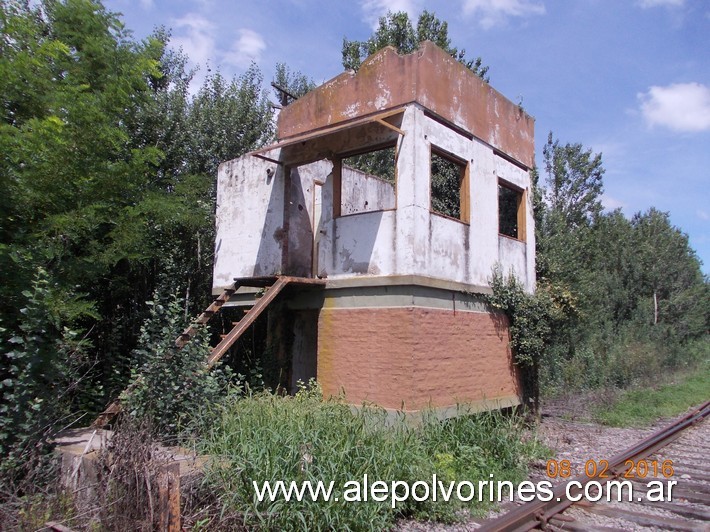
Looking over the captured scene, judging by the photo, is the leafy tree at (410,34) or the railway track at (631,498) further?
the leafy tree at (410,34)

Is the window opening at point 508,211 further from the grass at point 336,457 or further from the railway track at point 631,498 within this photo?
the grass at point 336,457

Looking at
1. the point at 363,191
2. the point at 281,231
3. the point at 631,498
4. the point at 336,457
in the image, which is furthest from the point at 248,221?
the point at 631,498

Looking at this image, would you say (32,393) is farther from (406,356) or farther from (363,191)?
(363,191)

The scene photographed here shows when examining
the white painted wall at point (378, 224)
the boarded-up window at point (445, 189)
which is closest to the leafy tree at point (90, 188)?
the white painted wall at point (378, 224)

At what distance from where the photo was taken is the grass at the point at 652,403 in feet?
42.8

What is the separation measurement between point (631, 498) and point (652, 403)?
10.2 meters

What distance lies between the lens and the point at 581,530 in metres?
5.56

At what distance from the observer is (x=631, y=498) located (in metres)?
6.71

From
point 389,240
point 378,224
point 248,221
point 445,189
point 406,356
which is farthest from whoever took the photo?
point 445,189

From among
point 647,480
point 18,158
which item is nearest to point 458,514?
point 647,480

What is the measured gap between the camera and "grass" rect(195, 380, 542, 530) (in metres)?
5.11

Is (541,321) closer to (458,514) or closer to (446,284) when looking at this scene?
(446,284)

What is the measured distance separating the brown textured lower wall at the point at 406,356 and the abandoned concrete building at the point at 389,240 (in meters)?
0.03

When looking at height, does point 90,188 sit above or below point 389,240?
above
